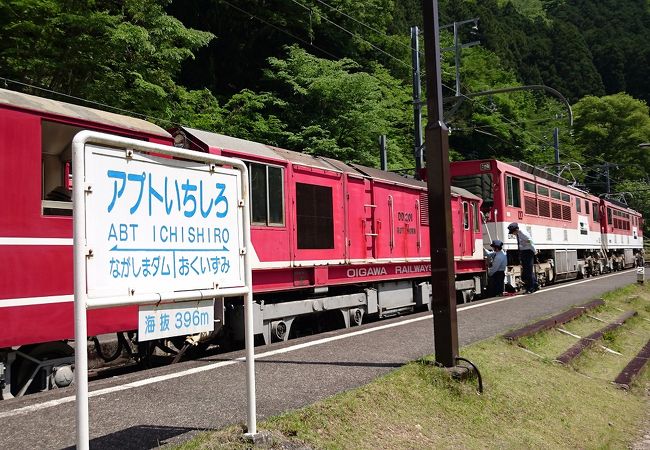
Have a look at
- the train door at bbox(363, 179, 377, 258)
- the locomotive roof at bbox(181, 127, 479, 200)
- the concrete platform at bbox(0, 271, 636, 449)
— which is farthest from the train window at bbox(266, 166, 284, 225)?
the train door at bbox(363, 179, 377, 258)

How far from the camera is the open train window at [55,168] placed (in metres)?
6.46

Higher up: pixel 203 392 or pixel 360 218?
pixel 360 218

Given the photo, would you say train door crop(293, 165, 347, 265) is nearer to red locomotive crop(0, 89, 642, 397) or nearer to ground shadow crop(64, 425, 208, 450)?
red locomotive crop(0, 89, 642, 397)

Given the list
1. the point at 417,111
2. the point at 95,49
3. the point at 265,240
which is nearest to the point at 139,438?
the point at 265,240

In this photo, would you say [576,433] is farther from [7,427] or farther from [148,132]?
[148,132]

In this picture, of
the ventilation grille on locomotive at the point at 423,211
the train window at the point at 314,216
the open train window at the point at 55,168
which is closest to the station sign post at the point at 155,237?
the open train window at the point at 55,168

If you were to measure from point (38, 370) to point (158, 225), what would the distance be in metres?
3.69

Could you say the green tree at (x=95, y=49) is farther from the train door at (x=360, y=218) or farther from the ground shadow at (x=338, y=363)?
the ground shadow at (x=338, y=363)

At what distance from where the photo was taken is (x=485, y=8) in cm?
6644

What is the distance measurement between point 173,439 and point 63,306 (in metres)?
2.72

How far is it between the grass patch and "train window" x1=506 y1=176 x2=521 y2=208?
962 cm

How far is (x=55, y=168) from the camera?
668 cm

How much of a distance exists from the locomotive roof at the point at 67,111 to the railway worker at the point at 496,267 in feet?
39.4

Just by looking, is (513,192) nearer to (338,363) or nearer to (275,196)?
(275,196)
